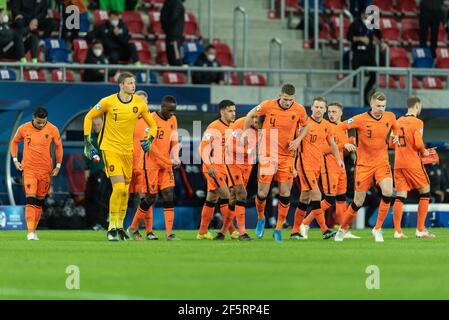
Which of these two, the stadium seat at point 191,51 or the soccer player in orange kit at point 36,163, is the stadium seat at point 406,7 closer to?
the stadium seat at point 191,51

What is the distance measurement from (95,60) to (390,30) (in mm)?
10548

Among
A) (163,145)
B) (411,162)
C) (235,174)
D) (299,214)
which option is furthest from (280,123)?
(411,162)

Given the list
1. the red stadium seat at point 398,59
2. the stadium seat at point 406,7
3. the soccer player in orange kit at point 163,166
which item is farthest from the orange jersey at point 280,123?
the stadium seat at point 406,7

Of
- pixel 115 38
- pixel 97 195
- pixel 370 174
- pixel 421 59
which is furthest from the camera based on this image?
pixel 421 59

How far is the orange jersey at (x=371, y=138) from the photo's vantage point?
21.9 metres

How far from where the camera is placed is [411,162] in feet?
78.7

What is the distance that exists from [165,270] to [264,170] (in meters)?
6.73

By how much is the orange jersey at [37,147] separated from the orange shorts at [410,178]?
19.8 feet

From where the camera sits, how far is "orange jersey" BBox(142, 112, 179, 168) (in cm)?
2286

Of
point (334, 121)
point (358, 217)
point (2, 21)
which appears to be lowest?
point (358, 217)

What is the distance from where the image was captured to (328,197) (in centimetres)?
2552

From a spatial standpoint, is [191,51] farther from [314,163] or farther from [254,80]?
[314,163]
